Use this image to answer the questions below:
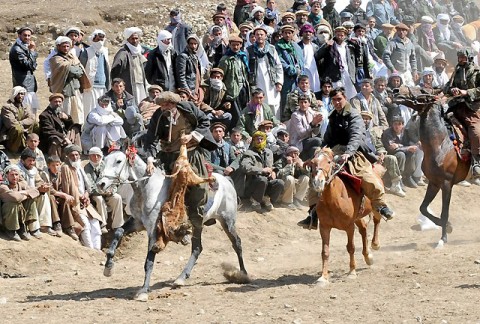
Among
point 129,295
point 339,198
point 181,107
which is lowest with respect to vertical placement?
point 129,295

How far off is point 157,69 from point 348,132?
6.14m

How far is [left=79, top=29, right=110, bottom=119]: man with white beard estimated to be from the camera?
2053cm

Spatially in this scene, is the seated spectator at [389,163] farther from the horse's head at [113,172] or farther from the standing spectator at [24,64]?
the horse's head at [113,172]

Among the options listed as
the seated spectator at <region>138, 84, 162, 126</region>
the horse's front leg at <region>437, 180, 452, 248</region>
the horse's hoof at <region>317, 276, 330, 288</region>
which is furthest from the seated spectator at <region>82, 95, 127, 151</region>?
the horse's hoof at <region>317, 276, 330, 288</region>

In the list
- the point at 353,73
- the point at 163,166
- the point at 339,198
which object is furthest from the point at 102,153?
the point at 353,73

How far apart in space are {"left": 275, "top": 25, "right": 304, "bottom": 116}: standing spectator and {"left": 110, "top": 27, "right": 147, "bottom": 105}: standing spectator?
290 centimetres

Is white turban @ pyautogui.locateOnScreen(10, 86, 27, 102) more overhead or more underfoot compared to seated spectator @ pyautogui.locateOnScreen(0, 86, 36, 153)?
more overhead

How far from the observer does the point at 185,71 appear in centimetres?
2080

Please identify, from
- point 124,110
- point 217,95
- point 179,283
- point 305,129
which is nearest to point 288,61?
point 305,129

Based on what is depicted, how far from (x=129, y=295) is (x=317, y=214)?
2.70 meters

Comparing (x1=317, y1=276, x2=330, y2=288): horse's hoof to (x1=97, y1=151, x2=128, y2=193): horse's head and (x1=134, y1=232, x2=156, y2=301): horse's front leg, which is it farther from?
(x1=97, y1=151, x2=128, y2=193): horse's head

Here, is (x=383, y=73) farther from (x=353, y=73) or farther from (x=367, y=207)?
(x=367, y=207)

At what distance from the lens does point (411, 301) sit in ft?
45.1

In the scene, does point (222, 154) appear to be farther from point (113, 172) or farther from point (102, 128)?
point (113, 172)
